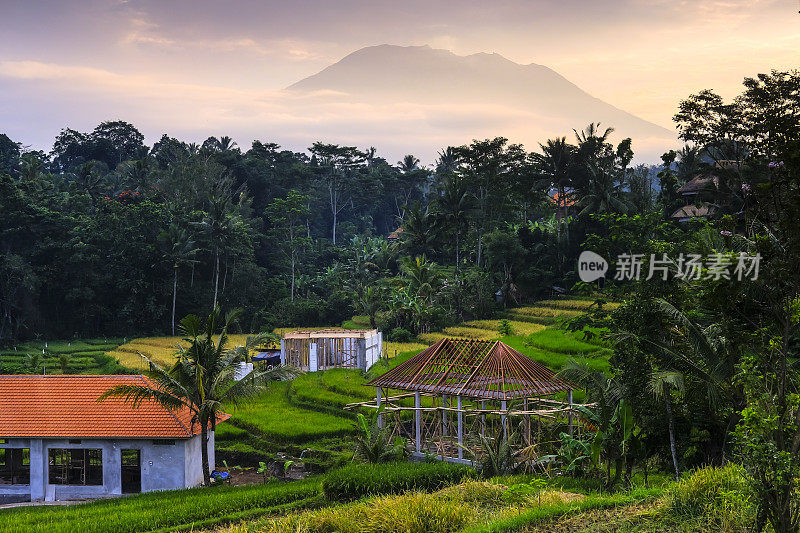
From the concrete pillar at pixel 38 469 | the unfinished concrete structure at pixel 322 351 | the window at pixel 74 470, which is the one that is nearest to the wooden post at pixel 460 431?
the window at pixel 74 470

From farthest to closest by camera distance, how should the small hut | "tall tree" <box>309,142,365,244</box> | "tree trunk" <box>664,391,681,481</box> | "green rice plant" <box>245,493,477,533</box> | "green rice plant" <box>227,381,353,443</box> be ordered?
"tall tree" <box>309,142,365,244</box> < "green rice plant" <box>227,381,353,443</box> < the small hut < "tree trunk" <box>664,391,681,481</box> < "green rice plant" <box>245,493,477,533</box>

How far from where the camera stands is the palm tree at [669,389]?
1306 cm

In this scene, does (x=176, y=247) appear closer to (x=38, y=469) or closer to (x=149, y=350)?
(x=149, y=350)

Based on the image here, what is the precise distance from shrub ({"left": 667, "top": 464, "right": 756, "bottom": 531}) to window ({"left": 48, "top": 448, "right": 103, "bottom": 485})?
46.4 ft

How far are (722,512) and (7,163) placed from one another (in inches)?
2575

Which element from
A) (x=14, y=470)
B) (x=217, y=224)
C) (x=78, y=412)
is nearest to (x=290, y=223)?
(x=217, y=224)

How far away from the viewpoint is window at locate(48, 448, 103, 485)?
704 inches

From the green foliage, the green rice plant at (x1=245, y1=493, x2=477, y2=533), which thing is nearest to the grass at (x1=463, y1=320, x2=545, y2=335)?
the green foliage

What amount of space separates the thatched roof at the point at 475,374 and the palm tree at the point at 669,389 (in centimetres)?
309

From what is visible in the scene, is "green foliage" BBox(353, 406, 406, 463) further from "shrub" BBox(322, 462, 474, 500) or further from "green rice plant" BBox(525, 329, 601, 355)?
"green rice plant" BBox(525, 329, 601, 355)

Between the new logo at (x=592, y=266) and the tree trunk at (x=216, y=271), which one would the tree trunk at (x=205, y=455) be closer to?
the new logo at (x=592, y=266)

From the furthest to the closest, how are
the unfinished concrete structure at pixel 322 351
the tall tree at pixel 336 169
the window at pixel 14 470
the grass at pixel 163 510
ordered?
the tall tree at pixel 336 169 < the unfinished concrete structure at pixel 322 351 < the window at pixel 14 470 < the grass at pixel 163 510

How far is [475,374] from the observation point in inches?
705

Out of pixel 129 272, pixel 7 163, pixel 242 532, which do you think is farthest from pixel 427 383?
pixel 7 163
